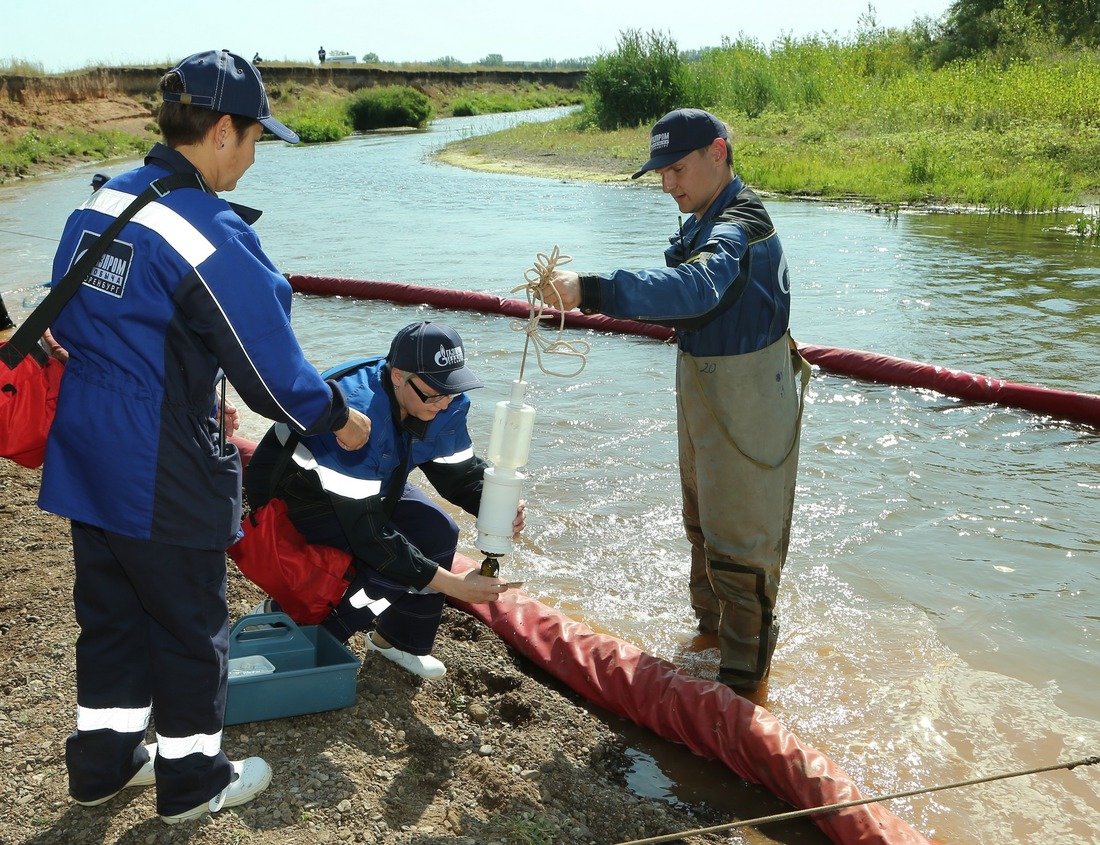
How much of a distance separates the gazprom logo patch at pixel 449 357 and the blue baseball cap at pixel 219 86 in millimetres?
1005

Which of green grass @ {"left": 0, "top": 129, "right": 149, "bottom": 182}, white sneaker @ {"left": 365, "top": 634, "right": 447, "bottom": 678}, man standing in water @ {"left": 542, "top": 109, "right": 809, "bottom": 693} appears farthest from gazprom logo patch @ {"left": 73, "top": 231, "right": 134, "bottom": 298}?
green grass @ {"left": 0, "top": 129, "right": 149, "bottom": 182}

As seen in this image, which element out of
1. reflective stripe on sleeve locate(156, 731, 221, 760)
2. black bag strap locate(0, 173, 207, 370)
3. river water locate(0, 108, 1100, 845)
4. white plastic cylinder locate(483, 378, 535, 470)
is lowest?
river water locate(0, 108, 1100, 845)

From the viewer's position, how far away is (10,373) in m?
2.66

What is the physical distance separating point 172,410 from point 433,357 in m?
1.00

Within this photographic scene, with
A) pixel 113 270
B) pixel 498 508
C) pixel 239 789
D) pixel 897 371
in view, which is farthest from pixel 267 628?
pixel 897 371

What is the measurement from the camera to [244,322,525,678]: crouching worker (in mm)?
3287

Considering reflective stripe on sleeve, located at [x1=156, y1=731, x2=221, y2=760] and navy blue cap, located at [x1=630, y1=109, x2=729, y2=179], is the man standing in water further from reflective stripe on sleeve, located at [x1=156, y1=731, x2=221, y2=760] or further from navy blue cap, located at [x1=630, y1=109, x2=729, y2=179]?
reflective stripe on sleeve, located at [x1=156, y1=731, x2=221, y2=760]

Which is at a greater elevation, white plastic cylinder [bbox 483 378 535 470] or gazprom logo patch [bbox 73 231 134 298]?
gazprom logo patch [bbox 73 231 134 298]

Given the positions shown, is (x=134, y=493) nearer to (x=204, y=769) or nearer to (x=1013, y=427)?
(x=204, y=769)

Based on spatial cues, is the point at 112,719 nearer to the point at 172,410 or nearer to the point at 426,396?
the point at 172,410

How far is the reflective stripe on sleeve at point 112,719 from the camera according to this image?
2.75 m

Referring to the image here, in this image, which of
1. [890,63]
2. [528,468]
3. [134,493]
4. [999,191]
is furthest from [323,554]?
[890,63]

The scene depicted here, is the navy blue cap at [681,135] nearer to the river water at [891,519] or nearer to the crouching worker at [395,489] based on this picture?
the crouching worker at [395,489]

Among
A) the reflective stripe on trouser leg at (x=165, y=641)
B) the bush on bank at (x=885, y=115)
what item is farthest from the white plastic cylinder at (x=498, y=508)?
the bush on bank at (x=885, y=115)
